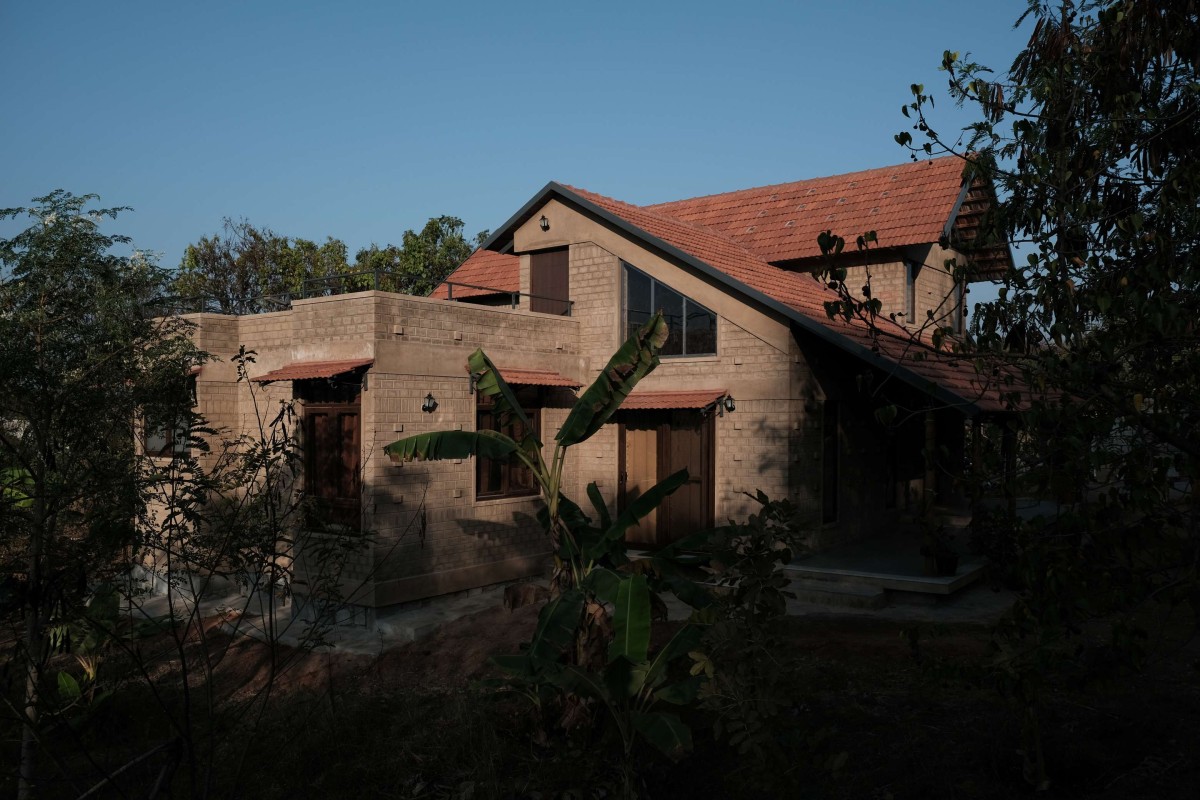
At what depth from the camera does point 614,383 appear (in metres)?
8.62

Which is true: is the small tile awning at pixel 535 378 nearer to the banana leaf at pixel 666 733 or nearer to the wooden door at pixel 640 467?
the wooden door at pixel 640 467

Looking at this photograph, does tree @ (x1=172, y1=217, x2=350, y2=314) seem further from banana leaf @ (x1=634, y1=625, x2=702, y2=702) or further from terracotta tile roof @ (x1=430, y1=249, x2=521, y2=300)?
banana leaf @ (x1=634, y1=625, x2=702, y2=702)

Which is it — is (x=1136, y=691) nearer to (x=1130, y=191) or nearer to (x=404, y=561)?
(x=1130, y=191)

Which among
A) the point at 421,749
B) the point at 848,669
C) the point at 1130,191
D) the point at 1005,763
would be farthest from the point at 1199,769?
the point at 421,749

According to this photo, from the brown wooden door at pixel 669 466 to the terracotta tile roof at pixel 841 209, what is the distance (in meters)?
4.83

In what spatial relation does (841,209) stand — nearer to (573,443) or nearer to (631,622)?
(573,443)

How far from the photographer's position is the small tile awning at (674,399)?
44.0 feet

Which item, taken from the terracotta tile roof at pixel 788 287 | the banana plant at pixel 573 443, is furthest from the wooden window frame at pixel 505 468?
the banana plant at pixel 573 443

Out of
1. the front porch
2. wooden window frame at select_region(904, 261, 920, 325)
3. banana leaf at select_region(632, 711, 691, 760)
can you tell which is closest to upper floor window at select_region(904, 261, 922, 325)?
wooden window frame at select_region(904, 261, 920, 325)

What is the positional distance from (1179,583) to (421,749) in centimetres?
621

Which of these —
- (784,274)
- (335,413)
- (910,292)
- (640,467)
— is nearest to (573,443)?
(335,413)

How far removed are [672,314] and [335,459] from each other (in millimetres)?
5444

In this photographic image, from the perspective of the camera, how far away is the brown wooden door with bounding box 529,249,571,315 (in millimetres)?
15477

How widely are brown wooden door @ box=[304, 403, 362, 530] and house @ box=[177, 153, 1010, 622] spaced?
3cm
